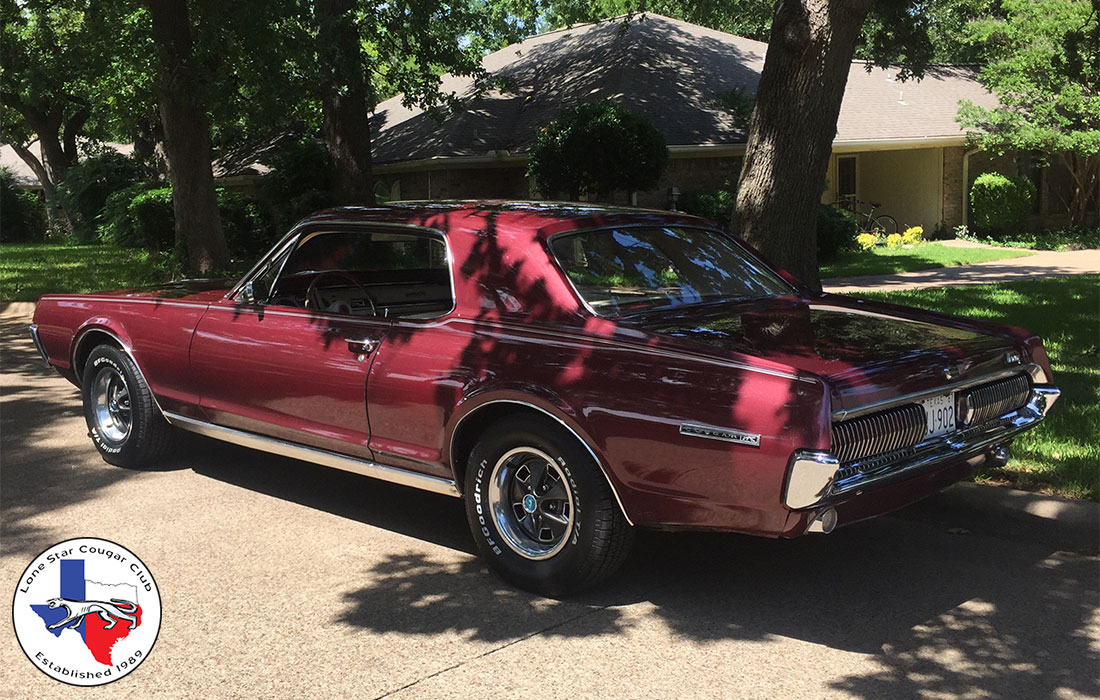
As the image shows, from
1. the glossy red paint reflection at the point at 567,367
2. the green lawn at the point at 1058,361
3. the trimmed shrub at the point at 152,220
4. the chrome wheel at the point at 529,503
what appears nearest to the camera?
the glossy red paint reflection at the point at 567,367

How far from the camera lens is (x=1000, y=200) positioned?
81.0ft

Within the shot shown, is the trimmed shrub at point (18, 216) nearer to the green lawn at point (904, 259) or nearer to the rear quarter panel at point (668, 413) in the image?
the green lawn at point (904, 259)

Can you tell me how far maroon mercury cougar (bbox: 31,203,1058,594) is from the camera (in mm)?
4004

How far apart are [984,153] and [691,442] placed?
2498 centimetres

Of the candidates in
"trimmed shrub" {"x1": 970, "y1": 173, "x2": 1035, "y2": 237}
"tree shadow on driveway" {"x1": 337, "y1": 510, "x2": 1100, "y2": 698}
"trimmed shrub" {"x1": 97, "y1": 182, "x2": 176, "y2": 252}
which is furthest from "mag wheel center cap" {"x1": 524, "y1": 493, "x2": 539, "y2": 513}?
"trimmed shrub" {"x1": 970, "y1": 173, "x2": 1035, "y2": 237}

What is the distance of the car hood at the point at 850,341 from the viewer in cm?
409

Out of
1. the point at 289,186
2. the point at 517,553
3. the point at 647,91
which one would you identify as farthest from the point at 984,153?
the point at 517,553

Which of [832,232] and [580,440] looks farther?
[832,232]

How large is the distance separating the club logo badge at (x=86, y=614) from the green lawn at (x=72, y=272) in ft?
39.9

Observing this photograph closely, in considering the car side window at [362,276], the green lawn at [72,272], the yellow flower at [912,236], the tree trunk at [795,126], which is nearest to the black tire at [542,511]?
the car side window at [362,276]

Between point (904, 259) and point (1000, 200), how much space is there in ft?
19.4

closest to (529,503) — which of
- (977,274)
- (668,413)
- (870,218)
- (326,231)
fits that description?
(668,413)

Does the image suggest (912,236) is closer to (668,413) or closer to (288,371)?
(288,371)

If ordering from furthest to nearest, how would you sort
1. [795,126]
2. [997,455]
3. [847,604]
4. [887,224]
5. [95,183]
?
[95,183], [887,224], [795,126], [997,455], [847,604]
